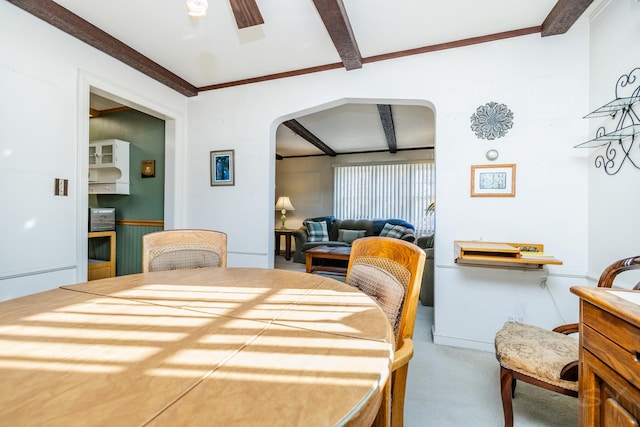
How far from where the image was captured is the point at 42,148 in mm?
2047

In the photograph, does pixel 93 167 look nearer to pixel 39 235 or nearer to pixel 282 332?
pixel 39 235

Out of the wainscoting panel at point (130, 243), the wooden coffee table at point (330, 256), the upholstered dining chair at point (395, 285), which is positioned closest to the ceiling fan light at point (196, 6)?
the upholstered dining chair at point (395, 285)

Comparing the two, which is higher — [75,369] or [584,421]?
[75,369]

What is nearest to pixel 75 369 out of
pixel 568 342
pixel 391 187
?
pixel 568 342

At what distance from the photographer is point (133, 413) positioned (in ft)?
1.44

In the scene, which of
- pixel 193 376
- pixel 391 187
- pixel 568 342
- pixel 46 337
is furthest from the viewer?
pixel 391 187

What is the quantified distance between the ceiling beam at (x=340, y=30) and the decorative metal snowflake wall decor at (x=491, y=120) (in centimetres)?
113

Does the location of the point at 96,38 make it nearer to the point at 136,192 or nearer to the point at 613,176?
the point at 136,192

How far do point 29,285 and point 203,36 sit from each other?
90.2 inches

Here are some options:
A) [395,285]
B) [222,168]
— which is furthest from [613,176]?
[222,168]

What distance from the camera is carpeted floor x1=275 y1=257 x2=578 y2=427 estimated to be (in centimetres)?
150

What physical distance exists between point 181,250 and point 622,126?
2.77 meters

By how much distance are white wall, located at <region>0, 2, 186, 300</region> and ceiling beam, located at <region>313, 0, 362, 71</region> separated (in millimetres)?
1991

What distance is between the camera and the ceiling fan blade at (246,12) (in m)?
1.26
